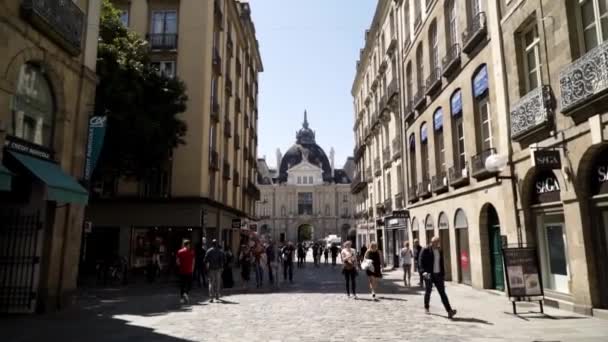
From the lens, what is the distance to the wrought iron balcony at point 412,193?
75.4 feet

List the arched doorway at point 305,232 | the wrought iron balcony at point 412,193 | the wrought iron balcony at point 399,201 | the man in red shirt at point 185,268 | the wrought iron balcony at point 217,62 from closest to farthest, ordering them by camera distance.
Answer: the man in red shirt at point 185,268 < the wrought iron balcony at point 412,193 < the wrought iron balcony at point 217,62 < the wrought iron balcony at point 399,201 < the arched doorway at point 305,232

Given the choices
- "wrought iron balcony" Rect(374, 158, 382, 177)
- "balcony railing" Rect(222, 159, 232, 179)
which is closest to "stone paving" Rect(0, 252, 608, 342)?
"balcony railing" Rect(222, 159, 232, 179)

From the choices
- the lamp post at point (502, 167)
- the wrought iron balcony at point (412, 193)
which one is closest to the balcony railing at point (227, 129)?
the wrought iron balcony at point (412, 193)

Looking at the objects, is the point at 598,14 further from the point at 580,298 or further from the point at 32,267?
the point at 32,267

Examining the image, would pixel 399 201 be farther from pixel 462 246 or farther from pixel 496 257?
pixel 496 257

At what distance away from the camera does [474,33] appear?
14.8 m

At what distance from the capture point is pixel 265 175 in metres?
103

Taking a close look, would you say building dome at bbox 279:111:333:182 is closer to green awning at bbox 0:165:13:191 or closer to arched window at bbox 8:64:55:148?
arched window at bbox 8:64:55:148

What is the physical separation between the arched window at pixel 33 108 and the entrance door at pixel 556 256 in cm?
1327

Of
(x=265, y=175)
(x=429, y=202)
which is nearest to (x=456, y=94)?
(x=429, y=202)

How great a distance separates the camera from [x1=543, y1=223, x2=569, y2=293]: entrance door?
10.6 m

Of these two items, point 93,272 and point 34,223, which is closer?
point 34,223

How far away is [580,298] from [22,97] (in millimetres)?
13551

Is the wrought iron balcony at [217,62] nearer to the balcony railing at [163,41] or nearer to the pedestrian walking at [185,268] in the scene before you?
the balcony railing at [163,41]
